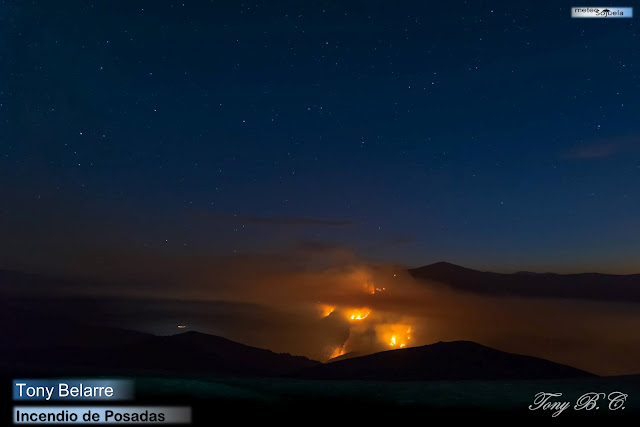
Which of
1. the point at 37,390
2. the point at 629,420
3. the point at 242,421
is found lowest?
the point at 629,420

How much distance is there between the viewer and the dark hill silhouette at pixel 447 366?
5303 cm

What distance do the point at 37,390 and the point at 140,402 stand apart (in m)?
3.37

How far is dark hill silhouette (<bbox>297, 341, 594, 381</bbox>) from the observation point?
53.0m

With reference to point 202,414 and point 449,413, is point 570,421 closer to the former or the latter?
point 449,413

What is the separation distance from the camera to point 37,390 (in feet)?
50.1

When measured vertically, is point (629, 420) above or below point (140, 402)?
below

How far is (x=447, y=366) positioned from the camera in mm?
57656

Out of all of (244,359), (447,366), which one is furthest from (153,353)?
(447,366)

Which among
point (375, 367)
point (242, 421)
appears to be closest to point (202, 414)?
point (242, 421)
